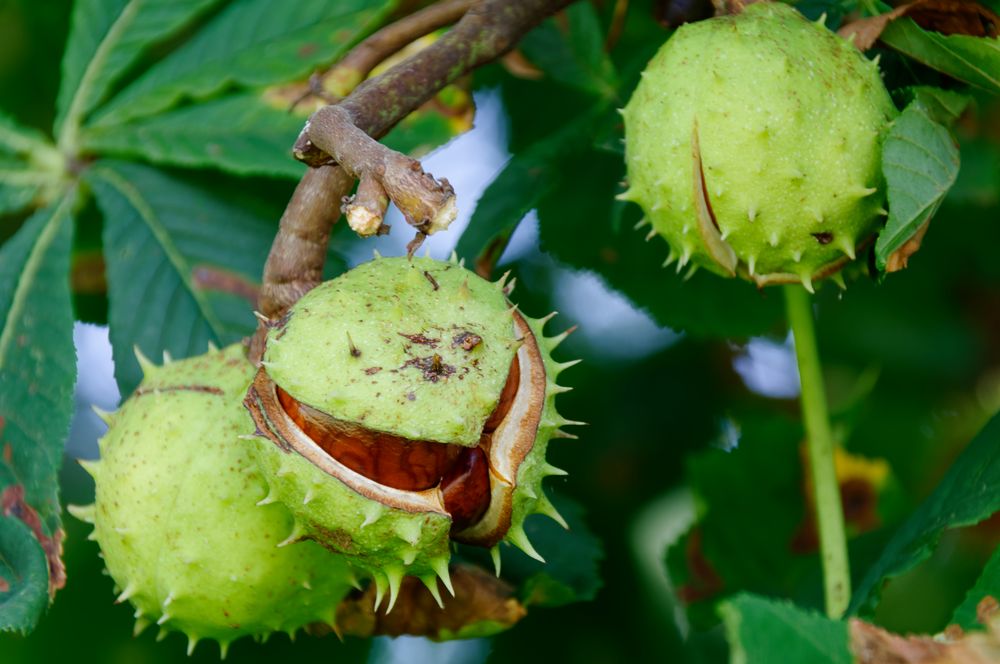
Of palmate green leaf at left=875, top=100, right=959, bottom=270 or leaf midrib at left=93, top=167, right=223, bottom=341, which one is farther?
leaf midrib at left=93, top=167, right=223, bottom=341

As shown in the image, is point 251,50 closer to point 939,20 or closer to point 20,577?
point 20,577

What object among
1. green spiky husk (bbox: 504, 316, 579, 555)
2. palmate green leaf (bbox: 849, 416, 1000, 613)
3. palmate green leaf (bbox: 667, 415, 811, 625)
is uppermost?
green spiky husk (bbox: 504, 316, 579, 555)

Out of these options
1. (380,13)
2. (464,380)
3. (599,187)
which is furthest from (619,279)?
(464,380)

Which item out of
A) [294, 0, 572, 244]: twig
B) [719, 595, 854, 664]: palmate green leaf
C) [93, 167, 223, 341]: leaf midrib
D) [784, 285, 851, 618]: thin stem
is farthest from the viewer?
[93, 167, 223, 341]: leaf midrib

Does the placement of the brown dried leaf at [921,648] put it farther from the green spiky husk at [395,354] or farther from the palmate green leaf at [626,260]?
the palmate green leaf at [626,260]

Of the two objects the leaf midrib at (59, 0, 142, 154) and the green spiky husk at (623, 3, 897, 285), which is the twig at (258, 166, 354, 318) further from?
the leaf midrib at (59, 0, 142, 154)

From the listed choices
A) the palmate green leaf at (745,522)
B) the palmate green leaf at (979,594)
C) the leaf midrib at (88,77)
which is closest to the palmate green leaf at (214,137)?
the leaf midrib at (88,77)

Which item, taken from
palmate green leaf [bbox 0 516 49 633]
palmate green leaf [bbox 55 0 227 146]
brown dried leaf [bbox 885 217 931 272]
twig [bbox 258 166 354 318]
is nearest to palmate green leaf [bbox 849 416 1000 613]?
brown dried leaf [bbox 885 217 931 272]
